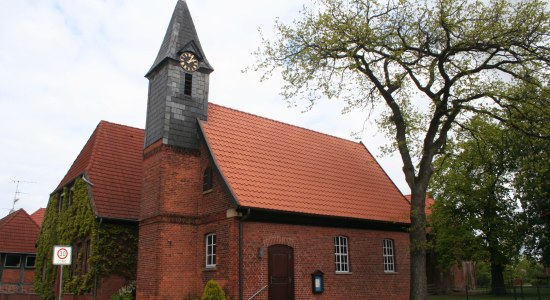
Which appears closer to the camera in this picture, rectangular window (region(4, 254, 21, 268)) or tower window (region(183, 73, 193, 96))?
tower window (region(183, 73, 193, 96))

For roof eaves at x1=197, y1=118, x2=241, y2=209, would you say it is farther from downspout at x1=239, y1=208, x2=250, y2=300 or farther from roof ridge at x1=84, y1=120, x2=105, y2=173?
roof ridge at x1=84, y1=120, x2=105, y2=173

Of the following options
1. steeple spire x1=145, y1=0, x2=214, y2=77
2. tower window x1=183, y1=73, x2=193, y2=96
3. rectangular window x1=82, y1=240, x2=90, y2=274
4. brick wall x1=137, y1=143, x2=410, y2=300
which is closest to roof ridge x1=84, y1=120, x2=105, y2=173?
rectangular window x1=82, y1=240, x2=90, y2=274

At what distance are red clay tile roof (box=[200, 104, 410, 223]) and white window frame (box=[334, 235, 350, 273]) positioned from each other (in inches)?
40.7

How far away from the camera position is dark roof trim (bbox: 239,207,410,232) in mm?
16250

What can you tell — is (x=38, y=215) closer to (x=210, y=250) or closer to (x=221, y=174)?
(x=210, y=250)

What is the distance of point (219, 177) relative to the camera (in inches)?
658

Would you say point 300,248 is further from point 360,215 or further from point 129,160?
point 129,160

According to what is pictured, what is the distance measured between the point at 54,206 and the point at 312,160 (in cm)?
1424

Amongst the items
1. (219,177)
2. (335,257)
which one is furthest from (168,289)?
(335,257)

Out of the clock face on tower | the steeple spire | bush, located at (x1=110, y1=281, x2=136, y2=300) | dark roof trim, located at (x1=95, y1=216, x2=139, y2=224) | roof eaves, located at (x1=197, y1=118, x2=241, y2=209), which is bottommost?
bush, located at (x1=110, y1=281, x2=136, y2=300)

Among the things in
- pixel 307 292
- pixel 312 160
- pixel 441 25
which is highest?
pixel 441 25

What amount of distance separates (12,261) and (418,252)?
24667 millimetres

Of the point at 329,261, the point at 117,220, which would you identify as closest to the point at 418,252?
the point at 329,261

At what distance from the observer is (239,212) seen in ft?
51.9
